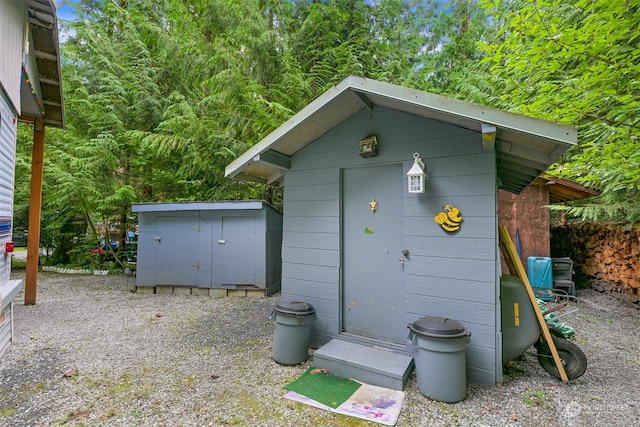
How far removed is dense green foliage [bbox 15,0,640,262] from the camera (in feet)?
16.7

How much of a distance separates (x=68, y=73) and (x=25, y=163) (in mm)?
2854

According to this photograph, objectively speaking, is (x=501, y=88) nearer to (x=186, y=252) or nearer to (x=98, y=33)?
(x=186, y=252)

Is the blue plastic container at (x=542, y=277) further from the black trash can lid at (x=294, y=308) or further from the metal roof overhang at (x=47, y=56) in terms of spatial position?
the metal roof overhang at (x=47, y=56)

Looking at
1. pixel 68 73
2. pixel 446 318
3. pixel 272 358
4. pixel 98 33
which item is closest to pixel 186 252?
pixel 272 358

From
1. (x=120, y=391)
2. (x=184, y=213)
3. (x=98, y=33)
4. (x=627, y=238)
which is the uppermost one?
(x=98, y=33)

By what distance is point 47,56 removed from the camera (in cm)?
422

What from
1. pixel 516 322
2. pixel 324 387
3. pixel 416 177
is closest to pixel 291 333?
pixel 324 387

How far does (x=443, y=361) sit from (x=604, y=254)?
6134mm

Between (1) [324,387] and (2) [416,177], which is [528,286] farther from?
(1) [324,387]

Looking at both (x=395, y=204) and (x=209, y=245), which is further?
(x=209, y=245)

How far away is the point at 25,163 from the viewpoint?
7020mm

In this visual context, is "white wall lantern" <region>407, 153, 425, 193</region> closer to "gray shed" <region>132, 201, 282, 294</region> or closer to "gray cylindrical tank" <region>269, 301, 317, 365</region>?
"gray cylindrical tank" <region>269, 301, 317, 365</region>

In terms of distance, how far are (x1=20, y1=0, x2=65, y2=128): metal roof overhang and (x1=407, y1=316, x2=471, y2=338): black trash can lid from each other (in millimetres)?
5440

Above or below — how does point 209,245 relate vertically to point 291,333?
above
